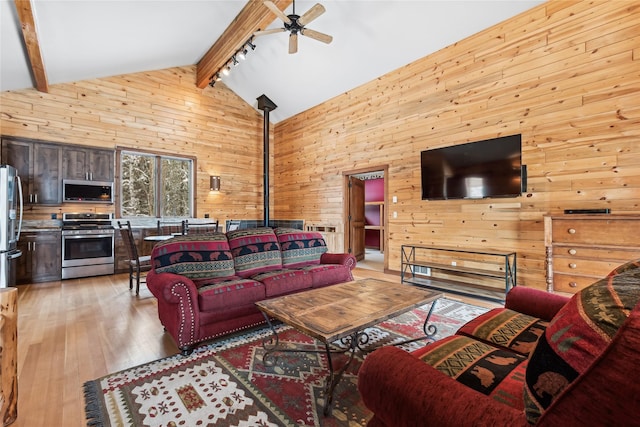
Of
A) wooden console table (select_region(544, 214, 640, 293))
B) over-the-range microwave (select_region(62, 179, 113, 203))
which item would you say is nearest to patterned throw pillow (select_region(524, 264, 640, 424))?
wooden console table (select_region(544, 214, 640, 293))

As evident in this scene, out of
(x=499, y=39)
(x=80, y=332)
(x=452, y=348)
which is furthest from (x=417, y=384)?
(x=499, y=39)

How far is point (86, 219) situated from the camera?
5363mm

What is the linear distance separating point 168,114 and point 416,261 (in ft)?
Result: 20.2

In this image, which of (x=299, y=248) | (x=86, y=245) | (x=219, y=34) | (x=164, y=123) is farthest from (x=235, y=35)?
(x=86, y=245)

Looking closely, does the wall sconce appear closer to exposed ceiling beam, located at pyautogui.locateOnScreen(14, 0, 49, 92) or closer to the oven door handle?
the oven door handle

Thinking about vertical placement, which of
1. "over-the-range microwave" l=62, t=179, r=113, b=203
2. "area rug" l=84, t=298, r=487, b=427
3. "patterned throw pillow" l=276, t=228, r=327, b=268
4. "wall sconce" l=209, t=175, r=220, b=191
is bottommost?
"area rug" l=84, t=298, r=487, b=427

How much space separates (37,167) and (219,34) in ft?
13.2

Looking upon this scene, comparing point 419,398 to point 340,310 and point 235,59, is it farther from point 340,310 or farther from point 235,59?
point 235,59

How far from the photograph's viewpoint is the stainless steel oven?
5082mm

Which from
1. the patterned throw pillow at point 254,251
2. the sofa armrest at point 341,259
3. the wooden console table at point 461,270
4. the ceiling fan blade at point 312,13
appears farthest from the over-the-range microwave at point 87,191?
the wooden console table at point 461,270

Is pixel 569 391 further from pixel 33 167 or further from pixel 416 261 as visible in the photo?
pixel 33 167

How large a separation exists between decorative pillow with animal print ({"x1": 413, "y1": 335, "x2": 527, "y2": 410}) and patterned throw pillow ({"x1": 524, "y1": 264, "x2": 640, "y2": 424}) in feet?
1.10

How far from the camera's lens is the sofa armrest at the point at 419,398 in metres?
0.83

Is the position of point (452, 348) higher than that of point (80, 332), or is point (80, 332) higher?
point (452, 348)
